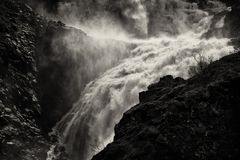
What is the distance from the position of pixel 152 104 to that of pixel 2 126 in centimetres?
1428

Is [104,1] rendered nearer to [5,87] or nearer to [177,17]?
[177,17]

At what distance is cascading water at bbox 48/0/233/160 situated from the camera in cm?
2384

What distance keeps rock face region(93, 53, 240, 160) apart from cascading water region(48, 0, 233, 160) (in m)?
13.4

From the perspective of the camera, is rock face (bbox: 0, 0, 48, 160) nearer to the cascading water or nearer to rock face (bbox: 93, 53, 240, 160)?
the cascading water

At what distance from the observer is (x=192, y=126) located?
8.29 m

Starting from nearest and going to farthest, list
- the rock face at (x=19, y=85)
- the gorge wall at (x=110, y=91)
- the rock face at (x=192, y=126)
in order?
the rock face at (x=192, y=126) → the gorge wall at (x=110, y=91) → the rock face at (x=19, y=85)

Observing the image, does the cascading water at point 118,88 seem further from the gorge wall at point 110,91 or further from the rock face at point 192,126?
the rock face at point 192,126

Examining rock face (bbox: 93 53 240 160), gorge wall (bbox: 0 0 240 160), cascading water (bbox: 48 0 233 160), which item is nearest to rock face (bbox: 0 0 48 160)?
gorge wall (bbox: 0 0 240 160)

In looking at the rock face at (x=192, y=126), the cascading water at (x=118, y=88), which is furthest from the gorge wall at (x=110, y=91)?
the cascading water at (x=118, y=88)

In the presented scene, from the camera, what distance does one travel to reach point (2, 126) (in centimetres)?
2202

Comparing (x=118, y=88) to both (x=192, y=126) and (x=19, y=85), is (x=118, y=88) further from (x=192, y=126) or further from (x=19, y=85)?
(x=192, y=126)

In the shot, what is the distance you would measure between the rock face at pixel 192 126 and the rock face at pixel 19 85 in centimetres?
1308

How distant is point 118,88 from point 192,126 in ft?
60.8

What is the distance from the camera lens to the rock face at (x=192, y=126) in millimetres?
7969
